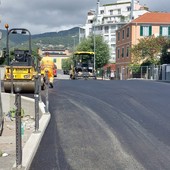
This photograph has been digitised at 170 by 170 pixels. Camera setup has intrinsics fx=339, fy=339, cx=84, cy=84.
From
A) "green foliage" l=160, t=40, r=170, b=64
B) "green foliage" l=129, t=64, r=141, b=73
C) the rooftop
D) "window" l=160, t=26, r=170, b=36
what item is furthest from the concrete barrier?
"window" l=160, t=26, r=170, b=36

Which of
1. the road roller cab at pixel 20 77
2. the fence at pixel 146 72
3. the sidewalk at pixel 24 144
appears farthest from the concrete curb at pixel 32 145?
the fence at pixel 146 72

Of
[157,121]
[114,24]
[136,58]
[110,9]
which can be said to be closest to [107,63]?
[136,58]

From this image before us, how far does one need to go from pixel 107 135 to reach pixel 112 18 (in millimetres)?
101636

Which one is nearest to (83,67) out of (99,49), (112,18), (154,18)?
(154,18)

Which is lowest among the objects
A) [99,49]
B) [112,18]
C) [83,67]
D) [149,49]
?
[83,67]

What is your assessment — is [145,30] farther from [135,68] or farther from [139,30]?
[135,68]

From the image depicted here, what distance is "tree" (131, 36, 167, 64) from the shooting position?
4644 cm

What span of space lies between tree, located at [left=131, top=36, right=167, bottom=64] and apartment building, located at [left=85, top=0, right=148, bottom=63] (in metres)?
48.1

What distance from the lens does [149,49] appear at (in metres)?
46.8

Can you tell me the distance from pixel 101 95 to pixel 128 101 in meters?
1.88

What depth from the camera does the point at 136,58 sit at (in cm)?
4847

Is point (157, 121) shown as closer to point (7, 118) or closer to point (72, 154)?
point (72, 154)

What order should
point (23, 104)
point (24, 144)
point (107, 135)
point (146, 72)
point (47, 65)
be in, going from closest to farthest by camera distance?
point (24, 144), point (107, 135), point (23, 104), point (47, 65), point (146, 72)

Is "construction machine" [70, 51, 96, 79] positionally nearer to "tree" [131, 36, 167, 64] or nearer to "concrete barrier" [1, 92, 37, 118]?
"tree" [131, 36, 167, 64]
